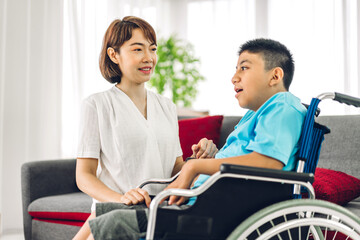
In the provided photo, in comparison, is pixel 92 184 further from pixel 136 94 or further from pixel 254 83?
pixel 254 83

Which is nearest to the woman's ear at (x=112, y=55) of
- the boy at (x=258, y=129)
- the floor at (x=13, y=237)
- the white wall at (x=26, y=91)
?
the boy at (x=258, y=129)

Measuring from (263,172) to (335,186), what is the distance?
2.86 ft

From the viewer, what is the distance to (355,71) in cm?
447

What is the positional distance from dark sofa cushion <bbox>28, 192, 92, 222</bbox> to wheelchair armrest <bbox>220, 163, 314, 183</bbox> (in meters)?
1.29

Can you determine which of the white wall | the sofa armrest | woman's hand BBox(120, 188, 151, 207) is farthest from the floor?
woman's hand BBox(120, 188, 151, 207)

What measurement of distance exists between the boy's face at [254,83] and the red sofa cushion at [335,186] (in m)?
0.59

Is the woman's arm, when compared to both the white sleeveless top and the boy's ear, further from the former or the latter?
the boy's ear

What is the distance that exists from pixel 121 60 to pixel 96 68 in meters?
2.52

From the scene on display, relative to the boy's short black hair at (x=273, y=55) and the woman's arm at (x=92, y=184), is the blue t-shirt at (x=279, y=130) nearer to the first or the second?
the boy's short black hair at (x=273, y=55)

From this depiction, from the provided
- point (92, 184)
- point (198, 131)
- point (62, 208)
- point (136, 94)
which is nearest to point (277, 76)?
point (136, 94)

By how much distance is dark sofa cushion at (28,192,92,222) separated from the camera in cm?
211

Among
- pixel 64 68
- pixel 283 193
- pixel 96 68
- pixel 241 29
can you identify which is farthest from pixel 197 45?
pixel 283 193

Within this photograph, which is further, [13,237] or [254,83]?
[13,237]

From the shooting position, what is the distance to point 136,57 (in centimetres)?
156
